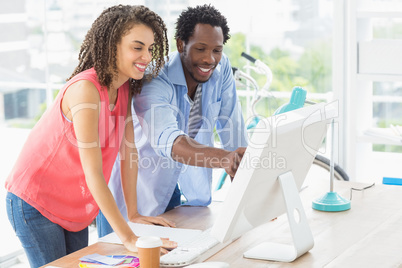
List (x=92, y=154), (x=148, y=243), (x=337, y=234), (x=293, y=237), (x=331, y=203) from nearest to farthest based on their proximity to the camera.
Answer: (x=148, y=243)
(x=293, y=237)
(x=92, y=154)
(x=337, y=234)
(x=331, y=203)

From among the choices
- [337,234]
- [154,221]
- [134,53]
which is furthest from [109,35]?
[337,234]

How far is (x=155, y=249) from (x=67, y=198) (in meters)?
0.50

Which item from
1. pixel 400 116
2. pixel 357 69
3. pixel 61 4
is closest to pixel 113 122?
pixel 357 69

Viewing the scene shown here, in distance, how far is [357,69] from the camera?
3.16 metres

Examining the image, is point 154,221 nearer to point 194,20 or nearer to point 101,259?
point 101,259

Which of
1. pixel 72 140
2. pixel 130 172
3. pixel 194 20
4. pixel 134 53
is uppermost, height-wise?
pixel 194 20

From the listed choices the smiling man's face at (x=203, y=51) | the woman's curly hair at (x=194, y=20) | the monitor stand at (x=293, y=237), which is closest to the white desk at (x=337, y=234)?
the monitor stand at (x=293, y=237)

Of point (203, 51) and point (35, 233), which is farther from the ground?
point (203, 51)

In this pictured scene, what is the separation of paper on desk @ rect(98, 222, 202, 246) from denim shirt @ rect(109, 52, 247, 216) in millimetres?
231

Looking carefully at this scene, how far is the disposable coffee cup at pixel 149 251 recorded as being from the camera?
147 centimetres

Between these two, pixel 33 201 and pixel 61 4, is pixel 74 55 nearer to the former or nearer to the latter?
pixel 61 4

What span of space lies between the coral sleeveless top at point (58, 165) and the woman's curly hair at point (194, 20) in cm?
40

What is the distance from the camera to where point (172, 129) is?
1.92 meters

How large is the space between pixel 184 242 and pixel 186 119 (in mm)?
542
